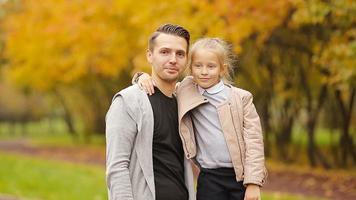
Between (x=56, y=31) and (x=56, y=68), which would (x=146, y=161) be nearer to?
(x=56, y=31)

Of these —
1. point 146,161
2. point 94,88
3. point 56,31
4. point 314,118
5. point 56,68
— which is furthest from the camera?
point 94,88

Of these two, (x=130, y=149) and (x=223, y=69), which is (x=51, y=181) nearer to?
(x=223, y=69)

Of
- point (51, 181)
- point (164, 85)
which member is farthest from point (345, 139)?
point (164, 85)

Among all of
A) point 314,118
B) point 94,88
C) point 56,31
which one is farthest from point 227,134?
point 94,88

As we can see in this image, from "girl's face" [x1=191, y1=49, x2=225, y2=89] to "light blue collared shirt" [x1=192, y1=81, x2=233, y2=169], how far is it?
0.06 m

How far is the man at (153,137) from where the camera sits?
379 cm

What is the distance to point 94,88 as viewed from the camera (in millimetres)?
34469

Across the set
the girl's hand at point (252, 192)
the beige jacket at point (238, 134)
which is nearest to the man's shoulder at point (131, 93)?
the beige jacket at point (238, 134)

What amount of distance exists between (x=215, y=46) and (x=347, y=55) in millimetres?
8046

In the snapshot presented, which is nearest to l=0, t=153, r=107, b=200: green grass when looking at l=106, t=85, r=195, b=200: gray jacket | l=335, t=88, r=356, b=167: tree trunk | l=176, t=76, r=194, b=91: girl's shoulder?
l=335, t=88, r=356, b=167: tree trunk

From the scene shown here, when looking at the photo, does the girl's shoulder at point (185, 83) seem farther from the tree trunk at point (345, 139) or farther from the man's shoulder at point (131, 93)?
the tree trunk at point (345, 139)

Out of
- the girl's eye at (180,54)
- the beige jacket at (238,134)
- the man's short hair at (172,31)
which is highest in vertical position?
the man's short hair at (172,31)

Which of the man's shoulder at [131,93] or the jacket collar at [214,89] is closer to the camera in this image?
the man's shoulder at [131,93]

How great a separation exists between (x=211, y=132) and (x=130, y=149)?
1.80ft
